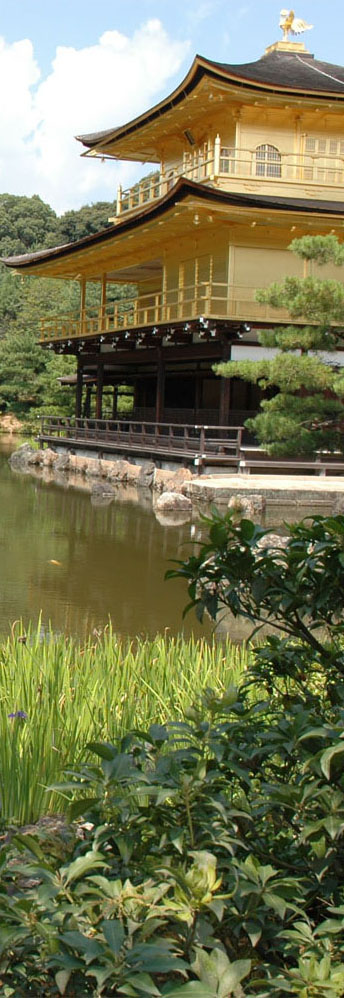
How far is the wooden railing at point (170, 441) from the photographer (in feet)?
65.0

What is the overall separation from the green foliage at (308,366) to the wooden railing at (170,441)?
636 cm

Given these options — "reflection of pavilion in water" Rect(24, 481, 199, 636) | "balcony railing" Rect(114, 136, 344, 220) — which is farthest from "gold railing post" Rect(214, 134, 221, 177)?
"reflection of pavilion in water" Rect(24, 481, 199, 636)

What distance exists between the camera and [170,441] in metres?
21.6

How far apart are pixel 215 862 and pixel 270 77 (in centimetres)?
2506

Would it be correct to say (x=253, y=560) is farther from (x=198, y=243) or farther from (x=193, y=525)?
(x=198, y=243)

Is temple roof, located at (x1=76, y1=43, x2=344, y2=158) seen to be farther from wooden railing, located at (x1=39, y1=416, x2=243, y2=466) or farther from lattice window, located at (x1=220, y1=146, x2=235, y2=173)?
wooden railing, located at (x1=39, y1=416, x2=243, y2=466)

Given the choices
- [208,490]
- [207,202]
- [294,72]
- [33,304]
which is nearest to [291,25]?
[294,72]

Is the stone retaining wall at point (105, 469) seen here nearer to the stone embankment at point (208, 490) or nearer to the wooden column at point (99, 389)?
the stone embankment at point (208, 490)

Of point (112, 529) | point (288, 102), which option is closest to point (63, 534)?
point (112, 529)

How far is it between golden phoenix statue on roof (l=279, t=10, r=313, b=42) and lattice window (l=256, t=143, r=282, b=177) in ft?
17.8

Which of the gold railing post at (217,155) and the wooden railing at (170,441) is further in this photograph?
the gold railing post at (217,155)

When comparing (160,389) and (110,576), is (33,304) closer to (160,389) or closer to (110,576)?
(160,389)

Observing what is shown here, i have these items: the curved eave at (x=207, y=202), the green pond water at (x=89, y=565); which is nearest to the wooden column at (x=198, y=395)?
the curved eave at (x=207, y=202)

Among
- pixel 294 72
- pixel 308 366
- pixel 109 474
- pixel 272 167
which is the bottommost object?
pixel 109 474
